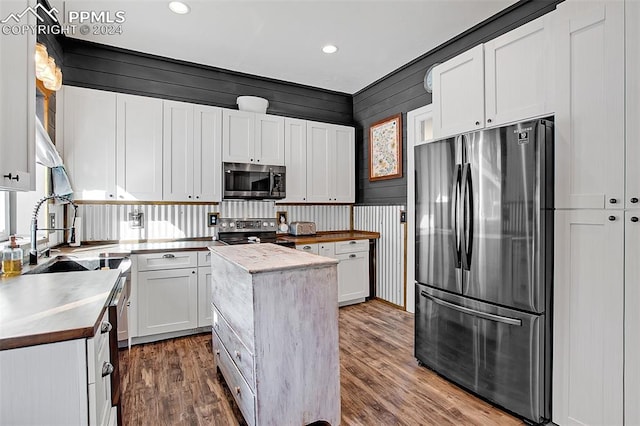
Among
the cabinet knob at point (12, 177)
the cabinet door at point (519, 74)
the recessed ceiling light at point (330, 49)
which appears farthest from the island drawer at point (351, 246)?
the cabinet knob at point (12, 177)

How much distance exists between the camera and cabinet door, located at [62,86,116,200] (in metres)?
3.05

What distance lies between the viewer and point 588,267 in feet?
5.89

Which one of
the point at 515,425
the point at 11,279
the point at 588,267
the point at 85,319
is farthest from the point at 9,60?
the point at 515,425

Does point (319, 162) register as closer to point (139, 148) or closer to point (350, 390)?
point (139, 148)

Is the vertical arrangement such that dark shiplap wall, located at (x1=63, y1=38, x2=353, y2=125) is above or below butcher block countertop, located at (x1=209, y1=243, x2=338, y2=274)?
above

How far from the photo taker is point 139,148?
3.34 metres

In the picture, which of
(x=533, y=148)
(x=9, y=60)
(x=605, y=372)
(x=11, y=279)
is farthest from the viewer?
(x=533, y=148)

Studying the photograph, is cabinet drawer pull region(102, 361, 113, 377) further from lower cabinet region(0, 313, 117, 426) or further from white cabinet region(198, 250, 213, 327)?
white cabinet region(198, 250, 213, 327)

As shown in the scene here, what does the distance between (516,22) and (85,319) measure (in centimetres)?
350

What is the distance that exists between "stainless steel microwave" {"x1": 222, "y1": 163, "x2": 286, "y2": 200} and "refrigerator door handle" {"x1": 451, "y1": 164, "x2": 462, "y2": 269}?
216 cm

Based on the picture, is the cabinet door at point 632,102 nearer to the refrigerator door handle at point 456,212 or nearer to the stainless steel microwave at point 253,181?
the refrigerator door handle at point 456,212

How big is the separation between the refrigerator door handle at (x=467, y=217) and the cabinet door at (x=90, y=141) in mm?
3056

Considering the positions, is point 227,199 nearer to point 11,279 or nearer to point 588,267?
point 11,279

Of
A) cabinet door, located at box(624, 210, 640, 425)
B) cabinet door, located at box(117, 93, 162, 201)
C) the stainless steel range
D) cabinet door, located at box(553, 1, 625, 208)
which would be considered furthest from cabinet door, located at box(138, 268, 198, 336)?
cabinet door, located at box(624, 210, 640, 425)
